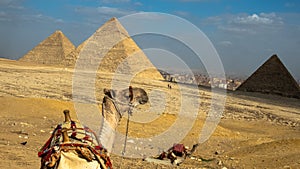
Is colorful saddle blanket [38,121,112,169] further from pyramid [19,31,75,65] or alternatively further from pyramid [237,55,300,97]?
pyramid [19,31,75,65]

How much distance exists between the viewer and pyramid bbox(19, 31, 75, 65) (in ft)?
243

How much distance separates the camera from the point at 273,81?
4616 cm

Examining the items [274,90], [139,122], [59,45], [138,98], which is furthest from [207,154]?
[59,45]

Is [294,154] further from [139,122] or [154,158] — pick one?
[139,122]

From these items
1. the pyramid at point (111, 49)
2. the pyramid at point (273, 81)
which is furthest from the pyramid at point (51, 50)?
the pyramid at point (273, 81)

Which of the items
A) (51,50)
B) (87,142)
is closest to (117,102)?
(87,142)

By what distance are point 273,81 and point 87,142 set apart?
45.6 metres

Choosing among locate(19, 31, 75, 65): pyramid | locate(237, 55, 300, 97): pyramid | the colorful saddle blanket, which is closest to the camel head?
the colorful saddle blanket

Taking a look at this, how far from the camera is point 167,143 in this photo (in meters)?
8.82

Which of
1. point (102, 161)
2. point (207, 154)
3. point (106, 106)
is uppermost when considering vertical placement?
point (106, 106)

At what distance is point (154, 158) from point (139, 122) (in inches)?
153

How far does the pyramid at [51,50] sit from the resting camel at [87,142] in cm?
7097

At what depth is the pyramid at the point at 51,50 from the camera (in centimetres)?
7394

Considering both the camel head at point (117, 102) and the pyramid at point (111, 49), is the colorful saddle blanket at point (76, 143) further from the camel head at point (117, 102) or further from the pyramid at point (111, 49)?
the pyramid at point (111, 49)
